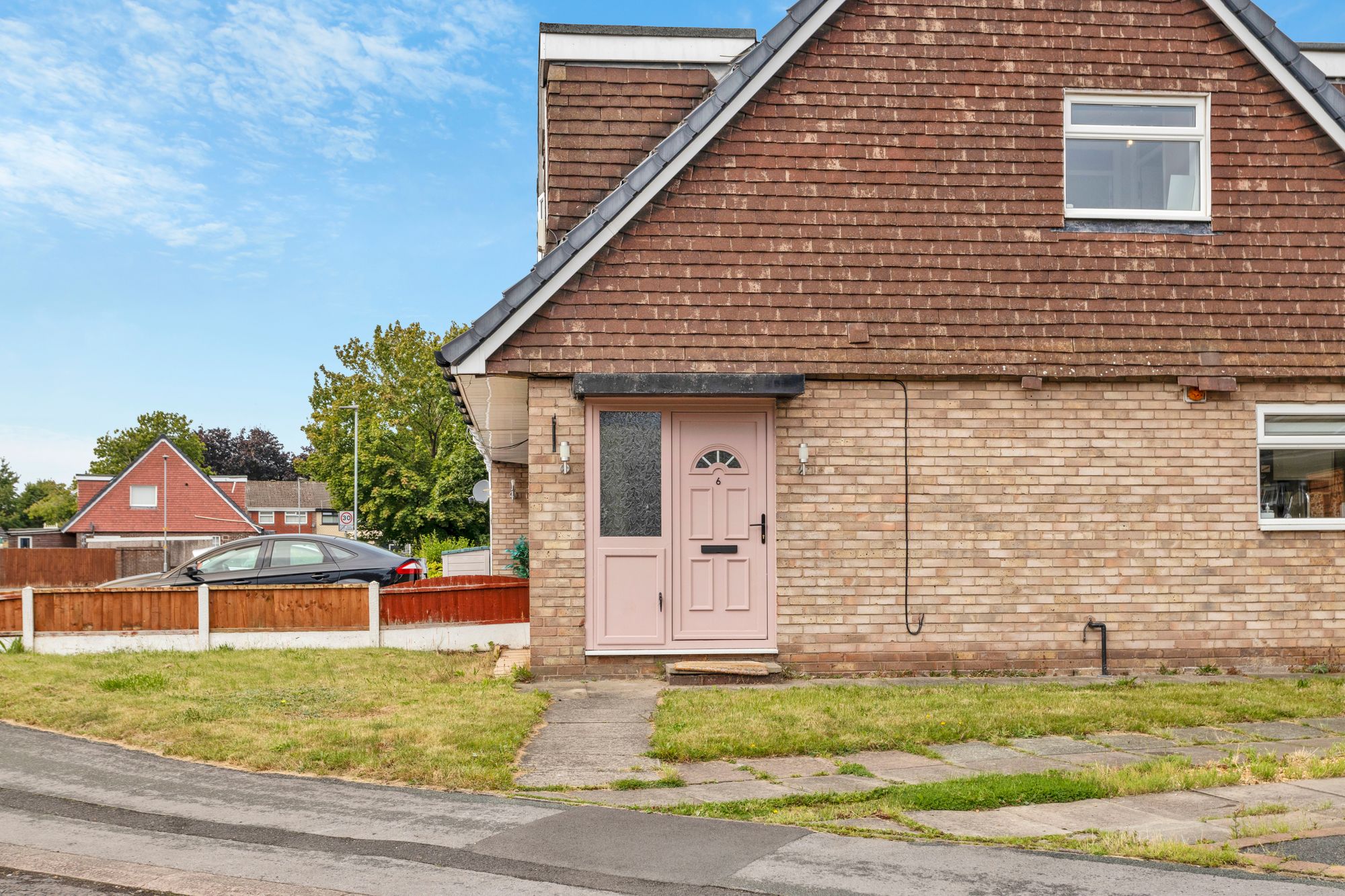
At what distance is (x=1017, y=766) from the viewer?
24.1 feet

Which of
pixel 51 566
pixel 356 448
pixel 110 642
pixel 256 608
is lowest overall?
pixel 51 566

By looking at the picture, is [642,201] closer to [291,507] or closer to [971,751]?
[971,751]

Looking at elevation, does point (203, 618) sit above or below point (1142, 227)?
below

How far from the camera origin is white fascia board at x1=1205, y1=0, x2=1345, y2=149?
11602mm

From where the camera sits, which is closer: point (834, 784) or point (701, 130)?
point (834, 784)

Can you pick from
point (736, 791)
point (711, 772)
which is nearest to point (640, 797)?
point (736, 791)

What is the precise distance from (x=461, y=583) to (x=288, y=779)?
7.85m

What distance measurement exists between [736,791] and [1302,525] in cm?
781

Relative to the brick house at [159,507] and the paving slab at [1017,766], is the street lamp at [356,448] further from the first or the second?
the paving slab at [1017,766]

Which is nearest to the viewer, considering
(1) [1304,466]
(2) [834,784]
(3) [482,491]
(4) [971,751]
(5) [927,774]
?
(2) [834,784]

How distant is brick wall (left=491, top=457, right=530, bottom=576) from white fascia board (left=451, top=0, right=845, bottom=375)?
40.5ft

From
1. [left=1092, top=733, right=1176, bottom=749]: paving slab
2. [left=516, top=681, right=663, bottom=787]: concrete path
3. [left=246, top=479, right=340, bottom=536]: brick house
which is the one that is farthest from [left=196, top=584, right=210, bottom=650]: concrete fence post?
[left=246, top=479, right=340, bottom=536]: brick house

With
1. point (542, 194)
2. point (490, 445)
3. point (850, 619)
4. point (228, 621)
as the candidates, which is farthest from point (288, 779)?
point (490, 445)

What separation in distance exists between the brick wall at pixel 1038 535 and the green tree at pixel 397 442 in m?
51.6
